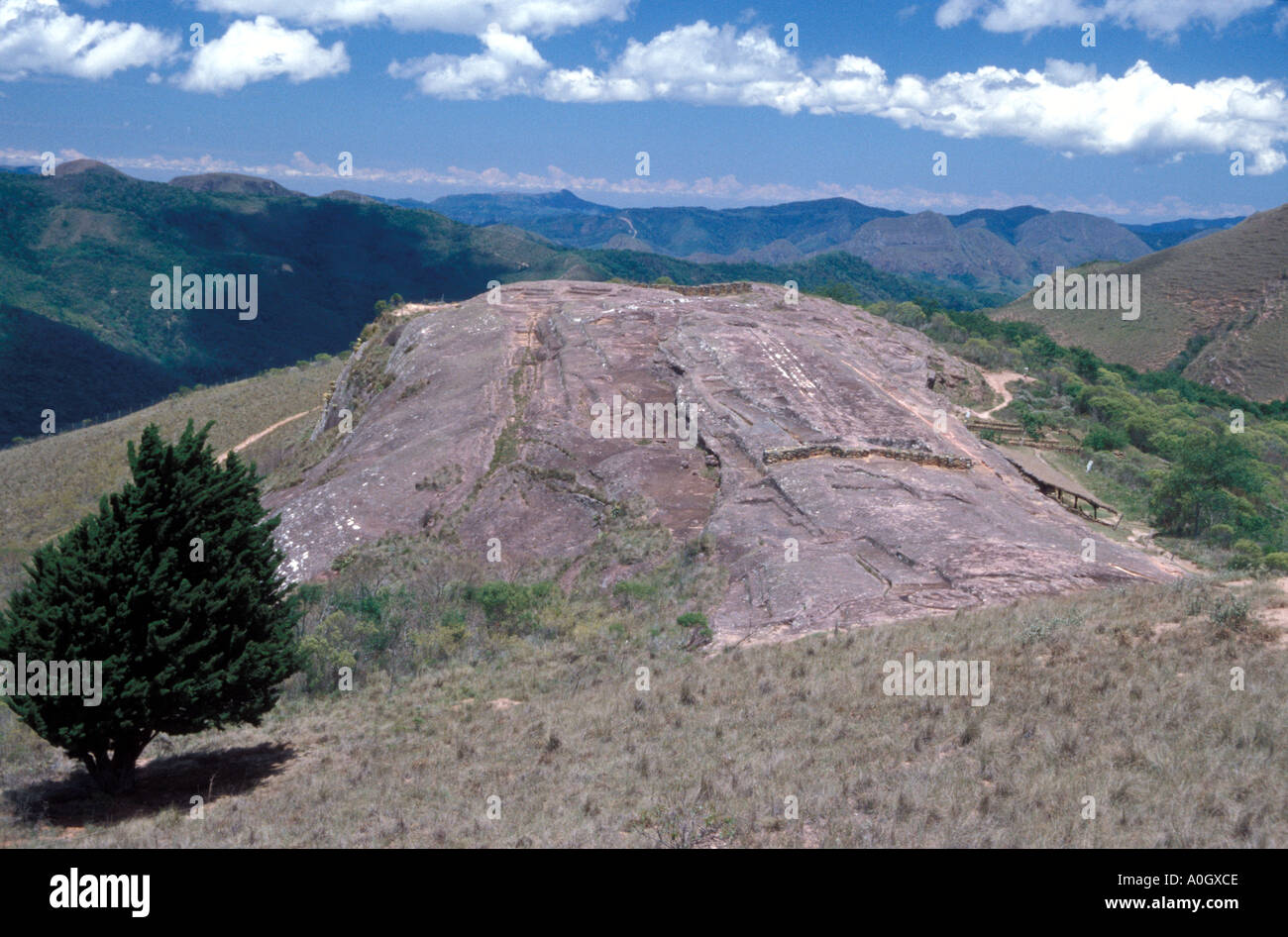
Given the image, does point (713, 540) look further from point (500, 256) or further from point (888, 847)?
point (500, 256)

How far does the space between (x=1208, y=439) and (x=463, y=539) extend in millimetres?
27634

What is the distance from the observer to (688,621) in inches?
625

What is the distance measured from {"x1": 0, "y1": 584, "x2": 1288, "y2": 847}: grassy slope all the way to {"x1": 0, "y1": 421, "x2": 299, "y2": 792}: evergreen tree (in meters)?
1.14

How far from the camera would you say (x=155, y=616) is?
34.7 ft

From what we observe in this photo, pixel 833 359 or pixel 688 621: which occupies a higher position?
pixel 833 359

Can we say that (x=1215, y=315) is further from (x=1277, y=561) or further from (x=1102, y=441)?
(x=1277, y=561)

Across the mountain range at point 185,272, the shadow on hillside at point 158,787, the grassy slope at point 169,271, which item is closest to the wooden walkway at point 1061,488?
the shadow on hillside at point 158,787

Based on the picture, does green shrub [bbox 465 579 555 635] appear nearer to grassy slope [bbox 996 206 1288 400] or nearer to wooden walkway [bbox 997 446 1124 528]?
wooden walkway [bbox 997 446 1124 528]

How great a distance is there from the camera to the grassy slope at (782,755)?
309 inches

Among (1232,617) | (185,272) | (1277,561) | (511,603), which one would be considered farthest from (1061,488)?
(185,272)

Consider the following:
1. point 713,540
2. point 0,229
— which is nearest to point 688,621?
point 713,540

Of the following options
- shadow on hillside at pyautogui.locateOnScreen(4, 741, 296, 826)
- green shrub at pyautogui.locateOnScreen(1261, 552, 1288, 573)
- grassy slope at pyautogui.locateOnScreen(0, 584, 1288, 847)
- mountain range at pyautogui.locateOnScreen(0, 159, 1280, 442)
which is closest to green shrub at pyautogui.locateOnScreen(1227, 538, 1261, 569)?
green shrub at pyautogui.locateOnScreen(1261, 552, 1288, 573)

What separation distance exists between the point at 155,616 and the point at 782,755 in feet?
25.9

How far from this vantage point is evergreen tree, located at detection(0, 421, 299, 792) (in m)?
10.1
